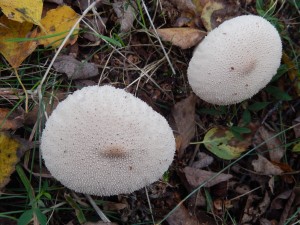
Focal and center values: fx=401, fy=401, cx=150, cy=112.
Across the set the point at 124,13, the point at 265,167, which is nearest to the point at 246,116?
the point at 265,167

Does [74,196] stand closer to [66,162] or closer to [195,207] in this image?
[66,162]

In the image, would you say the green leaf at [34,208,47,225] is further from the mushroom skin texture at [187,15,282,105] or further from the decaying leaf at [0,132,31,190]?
the mushroom skin texture at [187,15,282,105]

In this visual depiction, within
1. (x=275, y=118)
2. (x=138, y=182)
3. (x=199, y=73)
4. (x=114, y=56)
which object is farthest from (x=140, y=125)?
(x=275, y=118)

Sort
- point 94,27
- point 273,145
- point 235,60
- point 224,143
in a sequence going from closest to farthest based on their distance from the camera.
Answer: point 235,60, point 94,27, point 224,143, point 273,145

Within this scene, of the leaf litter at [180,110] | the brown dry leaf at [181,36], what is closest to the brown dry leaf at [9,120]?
the leaf litter at [180,110]

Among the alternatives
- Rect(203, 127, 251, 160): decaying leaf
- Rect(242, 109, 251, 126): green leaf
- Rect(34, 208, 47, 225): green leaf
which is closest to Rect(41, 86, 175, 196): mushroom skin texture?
Rect(34, 208, 47, 225): green leaf

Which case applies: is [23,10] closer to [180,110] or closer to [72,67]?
[72,67]
